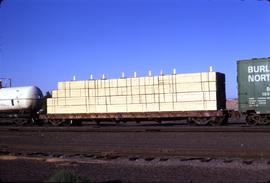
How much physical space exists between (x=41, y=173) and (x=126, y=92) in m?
20.5

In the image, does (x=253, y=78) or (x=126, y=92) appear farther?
(x=126, y=92)

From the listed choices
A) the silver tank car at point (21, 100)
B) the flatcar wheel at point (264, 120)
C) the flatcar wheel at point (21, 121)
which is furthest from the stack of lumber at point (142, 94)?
the flatcar wheel at point (264, 120)

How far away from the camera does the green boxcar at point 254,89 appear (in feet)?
84.4

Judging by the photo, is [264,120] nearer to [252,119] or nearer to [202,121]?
[252,119]

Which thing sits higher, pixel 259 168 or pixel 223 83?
pixel 223 83

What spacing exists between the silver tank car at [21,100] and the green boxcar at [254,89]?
17177 millimetres

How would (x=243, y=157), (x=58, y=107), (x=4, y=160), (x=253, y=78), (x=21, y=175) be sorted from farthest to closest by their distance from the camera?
(x=58, y=107), (x=253, y=78), (x=4, y=160), (x=243, y=157), (x=21, y=175)

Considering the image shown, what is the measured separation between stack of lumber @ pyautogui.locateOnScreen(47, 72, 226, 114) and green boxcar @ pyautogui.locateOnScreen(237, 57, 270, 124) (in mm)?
2477

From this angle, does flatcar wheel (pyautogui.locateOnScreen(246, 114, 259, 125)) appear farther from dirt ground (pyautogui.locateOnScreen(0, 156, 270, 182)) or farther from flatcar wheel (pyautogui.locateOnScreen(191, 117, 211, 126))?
dirt ground (pyautogui.locateOnScreen(0, 156, 270, 182))

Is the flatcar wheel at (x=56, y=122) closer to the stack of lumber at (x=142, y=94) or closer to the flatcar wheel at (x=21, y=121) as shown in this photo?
the stack of lumber at (x=142, y=94)

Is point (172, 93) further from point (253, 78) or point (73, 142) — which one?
point (73, 142)

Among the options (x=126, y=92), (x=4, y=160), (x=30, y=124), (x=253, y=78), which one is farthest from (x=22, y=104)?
(x=4, y=160)

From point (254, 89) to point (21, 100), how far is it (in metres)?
18.6

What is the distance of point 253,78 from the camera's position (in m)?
26.3
